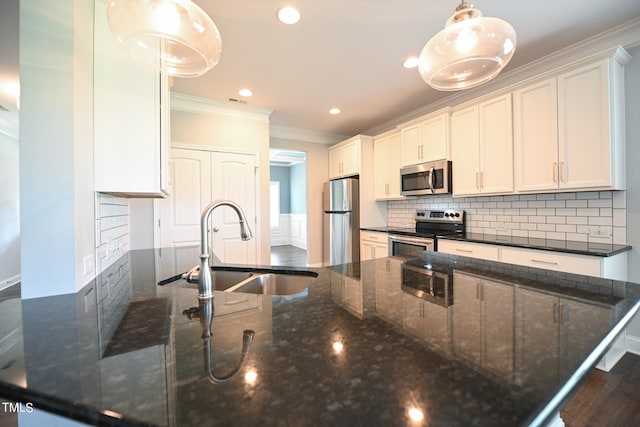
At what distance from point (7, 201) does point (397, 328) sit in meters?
6.19

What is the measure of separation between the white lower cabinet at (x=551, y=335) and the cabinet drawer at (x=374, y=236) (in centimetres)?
280

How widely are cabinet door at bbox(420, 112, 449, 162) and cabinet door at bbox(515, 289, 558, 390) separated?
2.57 metres

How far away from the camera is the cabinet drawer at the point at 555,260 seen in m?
1.89

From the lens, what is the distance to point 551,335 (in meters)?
0.63

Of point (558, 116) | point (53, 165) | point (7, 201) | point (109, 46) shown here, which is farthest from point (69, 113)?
point (7, 201)

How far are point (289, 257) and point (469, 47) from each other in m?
5.82

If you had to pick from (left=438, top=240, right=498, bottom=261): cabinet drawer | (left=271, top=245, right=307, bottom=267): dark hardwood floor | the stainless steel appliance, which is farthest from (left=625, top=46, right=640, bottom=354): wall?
(left=271, top=245, right=307, bottom=267): dark hardwood floor

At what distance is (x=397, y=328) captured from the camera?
26.9 inches

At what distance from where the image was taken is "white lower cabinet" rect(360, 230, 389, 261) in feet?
12.2

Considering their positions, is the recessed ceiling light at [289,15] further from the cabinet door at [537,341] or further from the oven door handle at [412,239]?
the oven door handle at [412,239]

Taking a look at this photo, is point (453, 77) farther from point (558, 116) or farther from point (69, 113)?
point (69, 113)

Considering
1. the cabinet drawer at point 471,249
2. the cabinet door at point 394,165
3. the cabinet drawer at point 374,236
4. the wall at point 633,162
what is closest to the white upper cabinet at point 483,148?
the cabinet drawer at point 471,249

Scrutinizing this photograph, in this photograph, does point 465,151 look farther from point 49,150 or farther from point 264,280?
point 49,150

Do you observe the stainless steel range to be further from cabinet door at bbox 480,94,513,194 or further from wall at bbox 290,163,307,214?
wall at bbox 290,163,307,214
